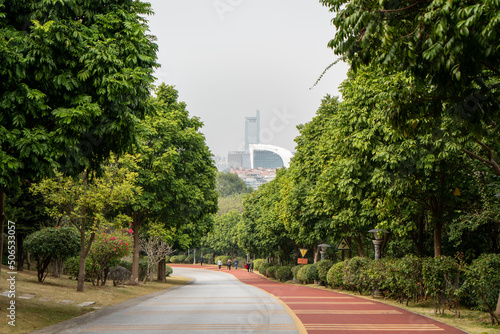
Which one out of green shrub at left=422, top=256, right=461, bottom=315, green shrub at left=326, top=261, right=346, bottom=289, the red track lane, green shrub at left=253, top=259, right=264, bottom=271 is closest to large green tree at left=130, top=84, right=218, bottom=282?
green shrub at left=326, top=261, right=346, bottom=289

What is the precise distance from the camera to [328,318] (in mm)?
12852

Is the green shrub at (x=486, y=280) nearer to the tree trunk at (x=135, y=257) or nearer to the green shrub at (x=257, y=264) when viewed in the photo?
the tree trunk at (x=135, y=257)

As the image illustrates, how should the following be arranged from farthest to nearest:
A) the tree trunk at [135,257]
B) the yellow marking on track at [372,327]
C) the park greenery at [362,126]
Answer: the tree trunk at [135,257]
the yellow marking on track at [372,327]
the park greenery at [362,126]

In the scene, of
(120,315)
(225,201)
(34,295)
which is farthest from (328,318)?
(225,201)

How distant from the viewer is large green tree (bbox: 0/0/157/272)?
31.5 ft

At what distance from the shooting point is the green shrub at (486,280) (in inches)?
472

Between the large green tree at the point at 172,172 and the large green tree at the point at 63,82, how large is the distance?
1356cm

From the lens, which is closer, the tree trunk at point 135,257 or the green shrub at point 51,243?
the green shrub at point 51,243

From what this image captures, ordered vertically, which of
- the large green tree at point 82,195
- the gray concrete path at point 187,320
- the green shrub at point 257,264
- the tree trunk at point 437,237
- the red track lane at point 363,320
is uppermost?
the large green tree at point 82,195

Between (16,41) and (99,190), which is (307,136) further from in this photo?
(16,41)

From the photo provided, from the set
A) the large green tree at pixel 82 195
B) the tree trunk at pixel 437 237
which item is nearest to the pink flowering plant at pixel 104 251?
the large green tree at pixel 82 195

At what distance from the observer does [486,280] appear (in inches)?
477

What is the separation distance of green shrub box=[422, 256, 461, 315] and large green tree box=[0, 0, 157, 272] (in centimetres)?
900

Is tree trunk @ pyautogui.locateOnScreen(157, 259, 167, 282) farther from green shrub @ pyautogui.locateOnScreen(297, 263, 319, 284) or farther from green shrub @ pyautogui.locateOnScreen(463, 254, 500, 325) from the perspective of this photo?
green shrub @ pyautogui.locateOnScreen(463, 254, 500, 325)
